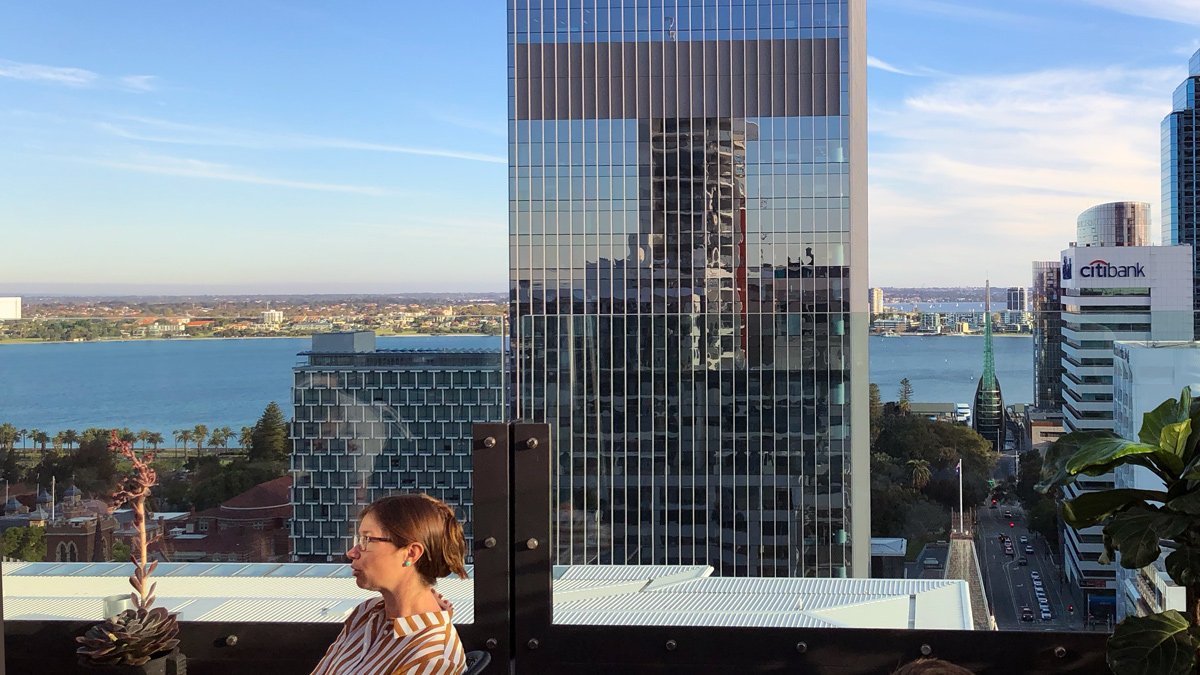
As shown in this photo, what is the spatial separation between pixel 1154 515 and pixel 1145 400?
2.35 ft

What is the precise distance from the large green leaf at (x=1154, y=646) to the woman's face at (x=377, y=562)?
5.02 ft

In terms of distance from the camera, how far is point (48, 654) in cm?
251

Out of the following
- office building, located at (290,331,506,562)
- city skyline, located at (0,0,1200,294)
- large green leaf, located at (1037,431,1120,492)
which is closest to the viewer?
large green leaf, located at (1037,431,1120,492)

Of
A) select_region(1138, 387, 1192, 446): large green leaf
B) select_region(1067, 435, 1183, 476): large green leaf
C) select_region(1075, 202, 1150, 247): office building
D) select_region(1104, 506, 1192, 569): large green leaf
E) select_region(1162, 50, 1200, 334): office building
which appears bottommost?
select_region(1104, 506, 1192, 569): large green leaf

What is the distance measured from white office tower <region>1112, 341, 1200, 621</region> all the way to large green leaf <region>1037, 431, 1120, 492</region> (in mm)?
92

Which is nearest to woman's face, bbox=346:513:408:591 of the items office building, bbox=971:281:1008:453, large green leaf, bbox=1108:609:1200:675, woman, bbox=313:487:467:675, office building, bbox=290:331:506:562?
woman, bbox=313:487:467:675

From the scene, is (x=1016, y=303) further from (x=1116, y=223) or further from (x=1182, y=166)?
(x=1182, y=166)

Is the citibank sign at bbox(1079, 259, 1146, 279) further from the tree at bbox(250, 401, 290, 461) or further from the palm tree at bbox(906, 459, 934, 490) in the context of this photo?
the tree at bbox(250, 401, 290, 461)

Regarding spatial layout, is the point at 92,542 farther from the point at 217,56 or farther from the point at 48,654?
the point at 217,56

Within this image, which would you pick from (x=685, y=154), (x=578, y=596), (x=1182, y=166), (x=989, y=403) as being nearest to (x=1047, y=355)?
(x=989, y=403)

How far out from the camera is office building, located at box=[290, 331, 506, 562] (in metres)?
2.75

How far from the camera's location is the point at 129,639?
240cm

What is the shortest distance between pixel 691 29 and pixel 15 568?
2458 cm

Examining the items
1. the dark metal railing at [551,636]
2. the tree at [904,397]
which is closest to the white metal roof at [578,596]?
the dark metal railing at [551,636]
